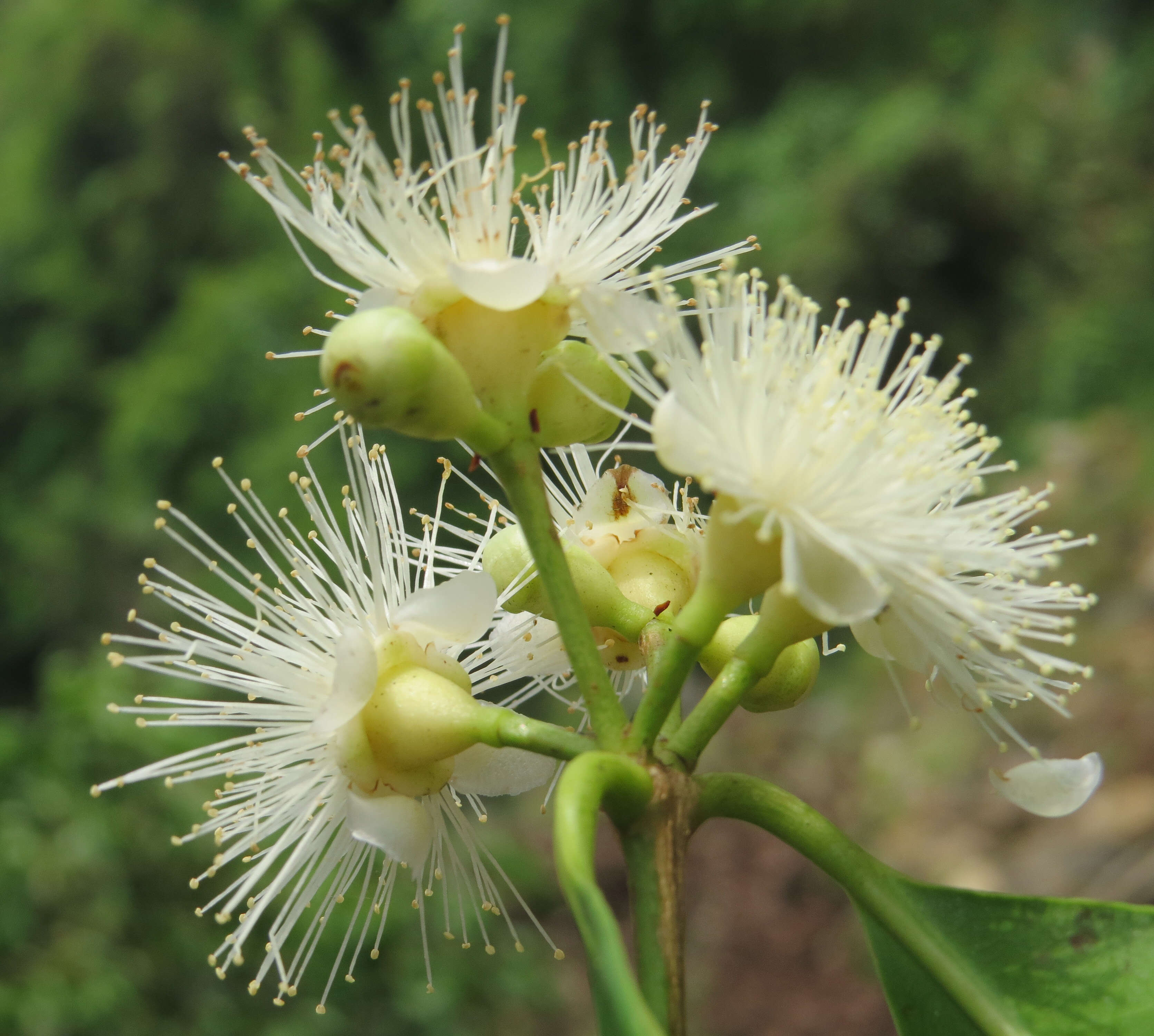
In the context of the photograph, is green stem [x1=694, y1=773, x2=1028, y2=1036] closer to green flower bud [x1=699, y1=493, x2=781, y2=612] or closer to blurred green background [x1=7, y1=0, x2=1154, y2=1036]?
green flower bud [x1=699, y1=493, x2=781, y2=612]

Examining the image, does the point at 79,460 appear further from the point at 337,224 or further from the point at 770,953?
the point at 337,224

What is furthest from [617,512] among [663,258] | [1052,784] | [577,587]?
[663,258]

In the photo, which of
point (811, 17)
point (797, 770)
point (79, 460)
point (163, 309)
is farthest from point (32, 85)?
point (797, 770)

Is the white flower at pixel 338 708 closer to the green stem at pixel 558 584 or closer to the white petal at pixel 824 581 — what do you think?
the green stem at pixel 558 584

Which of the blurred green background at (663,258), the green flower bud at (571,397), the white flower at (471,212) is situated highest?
the blurred green background at (663,258)

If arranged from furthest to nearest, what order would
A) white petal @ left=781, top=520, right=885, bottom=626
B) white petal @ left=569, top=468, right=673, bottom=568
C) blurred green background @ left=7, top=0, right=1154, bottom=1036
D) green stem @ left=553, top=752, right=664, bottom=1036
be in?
blurred green background @ left=7, top=0, right=1154, bottom=1036
white petal @ left=569, top=468, right=673, bottom=568
white petal @ left=781, top=520, right=885, bottom=626
green stem @ left=553, top=752, right=664, bottom=1036

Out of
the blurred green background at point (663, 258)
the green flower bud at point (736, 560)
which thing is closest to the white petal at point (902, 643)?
the green flower bud at point (736, 560)

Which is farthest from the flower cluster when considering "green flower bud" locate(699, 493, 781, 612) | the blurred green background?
the blurred green background
